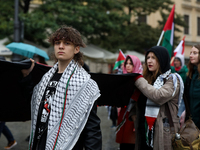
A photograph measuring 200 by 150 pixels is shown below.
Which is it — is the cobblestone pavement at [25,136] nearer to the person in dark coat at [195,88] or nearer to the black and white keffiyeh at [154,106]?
the person in dark coat at [195,88]

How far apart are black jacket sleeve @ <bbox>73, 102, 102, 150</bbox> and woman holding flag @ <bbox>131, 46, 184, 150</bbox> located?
39.4 inches

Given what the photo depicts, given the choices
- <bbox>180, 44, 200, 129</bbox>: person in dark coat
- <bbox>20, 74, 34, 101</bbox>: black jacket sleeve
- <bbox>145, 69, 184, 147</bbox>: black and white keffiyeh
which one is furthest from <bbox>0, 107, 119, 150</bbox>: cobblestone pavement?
<bbox>20, 74, 34, 101</bbox>: black jacket sleeve

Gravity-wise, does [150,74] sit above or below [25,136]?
above

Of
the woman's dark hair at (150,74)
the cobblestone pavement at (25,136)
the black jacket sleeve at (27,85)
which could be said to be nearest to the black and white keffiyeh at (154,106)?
the woman's dark hair at (150,74)

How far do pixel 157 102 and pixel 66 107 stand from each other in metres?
1.26

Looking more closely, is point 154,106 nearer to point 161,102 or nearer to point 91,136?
point 161,102

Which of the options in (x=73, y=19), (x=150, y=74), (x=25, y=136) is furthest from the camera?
(x=73, y=19)

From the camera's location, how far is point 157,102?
10.4ft

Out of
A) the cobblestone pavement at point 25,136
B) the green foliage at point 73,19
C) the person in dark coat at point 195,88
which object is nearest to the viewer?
the person in dark coat at point 195,88

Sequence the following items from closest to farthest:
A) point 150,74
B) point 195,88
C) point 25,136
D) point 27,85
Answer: point 27,85 → point 150,74 → point 195,88 → point 25,136

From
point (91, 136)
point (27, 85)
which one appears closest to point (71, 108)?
point (91, 136)

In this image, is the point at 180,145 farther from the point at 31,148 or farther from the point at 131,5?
the point at 131,5

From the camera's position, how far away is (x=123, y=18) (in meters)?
17.2

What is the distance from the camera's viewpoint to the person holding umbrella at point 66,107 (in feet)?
7.35
